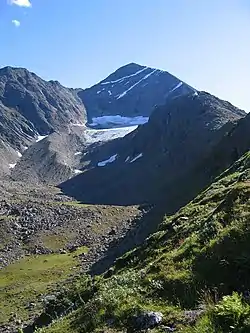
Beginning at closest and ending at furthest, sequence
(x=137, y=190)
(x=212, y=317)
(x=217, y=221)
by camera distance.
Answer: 1. (x=212, y=317)
2. (x=217, y=221)
3. (x=137, y=190)

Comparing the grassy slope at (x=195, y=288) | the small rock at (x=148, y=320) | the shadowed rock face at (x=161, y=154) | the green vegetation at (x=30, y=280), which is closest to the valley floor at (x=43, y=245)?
the green vegetation at (x=30, y=280)

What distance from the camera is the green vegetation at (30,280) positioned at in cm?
4756

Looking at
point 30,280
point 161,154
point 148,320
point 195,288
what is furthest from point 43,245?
point 161,154

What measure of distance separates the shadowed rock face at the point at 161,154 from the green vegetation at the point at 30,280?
50123 mm

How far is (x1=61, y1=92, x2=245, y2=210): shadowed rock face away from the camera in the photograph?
5448 inches

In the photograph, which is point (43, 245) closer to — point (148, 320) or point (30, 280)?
point (30, 280)

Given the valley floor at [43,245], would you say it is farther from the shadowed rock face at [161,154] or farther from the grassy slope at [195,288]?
the grassy slope at [195,288]

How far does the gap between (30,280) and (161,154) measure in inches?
4345

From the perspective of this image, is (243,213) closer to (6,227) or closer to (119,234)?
(119,234)

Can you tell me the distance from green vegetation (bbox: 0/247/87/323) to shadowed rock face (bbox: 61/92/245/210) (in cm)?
5012

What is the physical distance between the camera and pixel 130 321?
1156 centimetres

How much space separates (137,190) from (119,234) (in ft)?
194

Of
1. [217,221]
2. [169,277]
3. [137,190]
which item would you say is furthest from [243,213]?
[137,190]

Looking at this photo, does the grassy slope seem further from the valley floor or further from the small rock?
the valley floor
